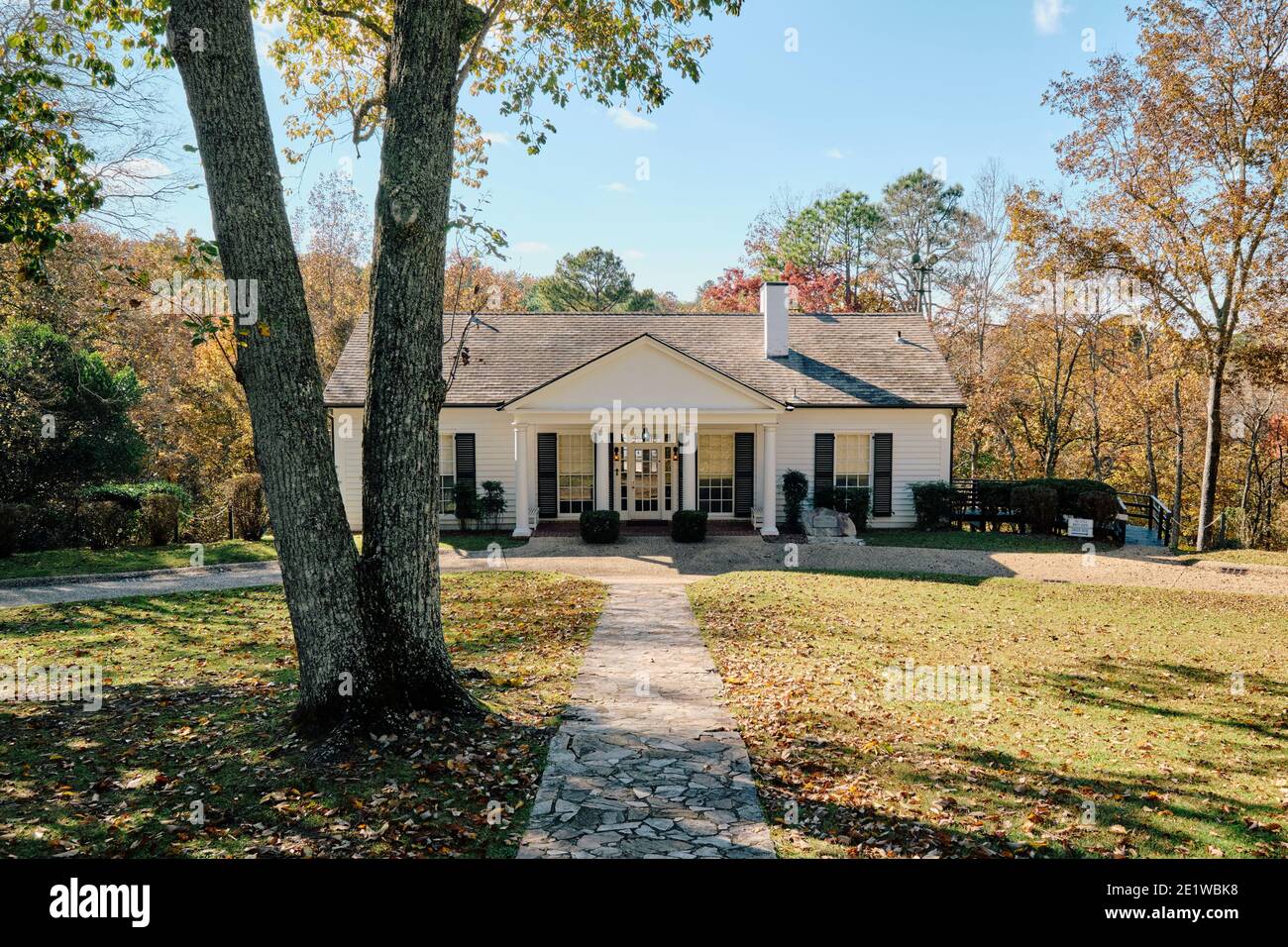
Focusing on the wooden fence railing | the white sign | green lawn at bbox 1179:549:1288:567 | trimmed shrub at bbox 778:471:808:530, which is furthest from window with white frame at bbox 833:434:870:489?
green lawn at bbox 1179:549:1288:567

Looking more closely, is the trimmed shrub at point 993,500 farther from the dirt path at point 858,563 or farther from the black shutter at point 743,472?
the black shutter at point 743,472

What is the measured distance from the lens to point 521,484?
2002 cm

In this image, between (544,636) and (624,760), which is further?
(544,636)

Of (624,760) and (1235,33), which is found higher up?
(1235,33)

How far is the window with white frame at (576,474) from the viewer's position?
2216 cm

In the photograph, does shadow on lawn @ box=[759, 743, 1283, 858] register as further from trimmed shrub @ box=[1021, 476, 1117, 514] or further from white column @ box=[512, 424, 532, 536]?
trimmed shrub @ box=[1021, 476, 1117, 514]

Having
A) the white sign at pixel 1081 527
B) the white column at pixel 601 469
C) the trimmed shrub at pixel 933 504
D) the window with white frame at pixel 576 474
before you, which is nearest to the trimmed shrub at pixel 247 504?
the window with white frame at pixel 576 474

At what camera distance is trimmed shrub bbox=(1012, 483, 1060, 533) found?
21047 millimetres

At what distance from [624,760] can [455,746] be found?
1.27 meters

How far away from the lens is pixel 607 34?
9211 mm

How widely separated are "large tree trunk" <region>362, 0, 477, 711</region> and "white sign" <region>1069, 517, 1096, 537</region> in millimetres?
18703

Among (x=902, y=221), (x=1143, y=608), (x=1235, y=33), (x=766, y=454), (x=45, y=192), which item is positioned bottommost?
(x=1143, y=608)
